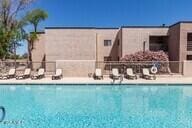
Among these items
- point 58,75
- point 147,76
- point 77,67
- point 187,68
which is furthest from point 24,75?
point 187,68

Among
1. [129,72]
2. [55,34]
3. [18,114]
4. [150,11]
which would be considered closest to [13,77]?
[55,34]

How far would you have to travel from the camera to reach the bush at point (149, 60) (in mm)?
24203

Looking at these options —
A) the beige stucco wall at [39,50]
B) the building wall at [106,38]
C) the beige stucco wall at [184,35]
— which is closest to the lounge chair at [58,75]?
the building wall at [106,38]

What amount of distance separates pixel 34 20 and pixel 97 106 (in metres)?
28.2

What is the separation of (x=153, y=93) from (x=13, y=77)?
504 inches

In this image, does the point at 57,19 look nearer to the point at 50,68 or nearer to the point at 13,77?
the point at 50,68

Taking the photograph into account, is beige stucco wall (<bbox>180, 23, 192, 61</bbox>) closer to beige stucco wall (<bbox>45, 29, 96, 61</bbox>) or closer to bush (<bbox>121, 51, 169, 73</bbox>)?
bush (<bbox>121, 51, 169, 73</bbox>)

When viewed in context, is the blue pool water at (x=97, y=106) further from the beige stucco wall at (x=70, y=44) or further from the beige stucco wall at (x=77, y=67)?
the beige stucco wall at (x=70, y=44)

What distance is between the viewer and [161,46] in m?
30.4

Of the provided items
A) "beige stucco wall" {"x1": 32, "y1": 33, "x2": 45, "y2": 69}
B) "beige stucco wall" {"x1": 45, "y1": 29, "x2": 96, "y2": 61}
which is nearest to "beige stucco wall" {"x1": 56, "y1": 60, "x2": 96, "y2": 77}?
"beige stucco wall" {"x1": 45, "y1": 29, "x2": 96, "y2": 61}

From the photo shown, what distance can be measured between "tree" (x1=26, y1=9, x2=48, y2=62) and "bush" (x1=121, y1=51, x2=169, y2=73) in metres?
14.5

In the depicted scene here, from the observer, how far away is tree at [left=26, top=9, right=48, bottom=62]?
116ft

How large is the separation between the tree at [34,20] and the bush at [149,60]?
14542mm

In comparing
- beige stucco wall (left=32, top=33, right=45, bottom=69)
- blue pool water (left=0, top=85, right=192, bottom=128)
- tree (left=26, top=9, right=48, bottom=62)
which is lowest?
blue pool water (left=0, top=85, right=192, bottom=128)
